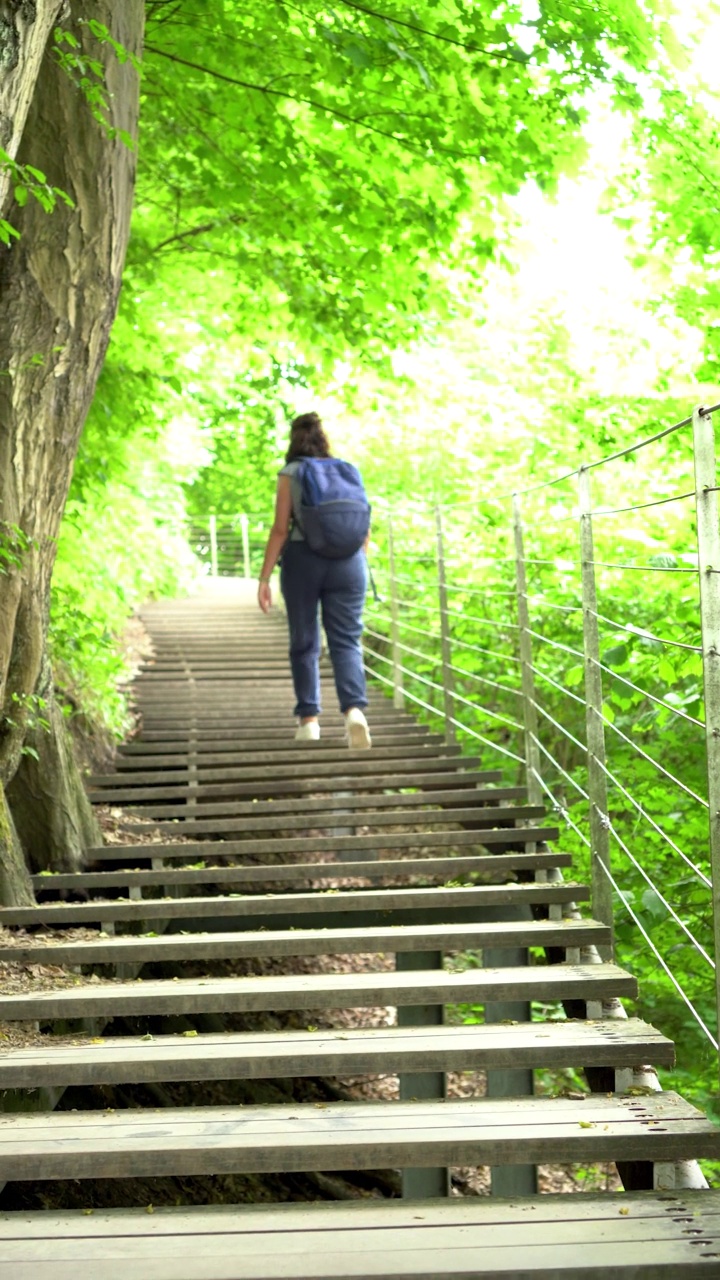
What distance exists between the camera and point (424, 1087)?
402 centimetres

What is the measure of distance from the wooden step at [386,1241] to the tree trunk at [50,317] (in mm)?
2447

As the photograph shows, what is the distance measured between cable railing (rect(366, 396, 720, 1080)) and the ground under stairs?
14.0 inches

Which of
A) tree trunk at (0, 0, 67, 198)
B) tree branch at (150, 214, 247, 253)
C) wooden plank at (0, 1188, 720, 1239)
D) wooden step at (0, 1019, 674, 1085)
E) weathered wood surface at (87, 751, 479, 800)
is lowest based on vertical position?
wooden plank at (0, 1188, 720, 1239)

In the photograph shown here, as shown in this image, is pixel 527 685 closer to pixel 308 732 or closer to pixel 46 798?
pixel 308 732

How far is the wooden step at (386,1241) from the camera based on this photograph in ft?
7.95

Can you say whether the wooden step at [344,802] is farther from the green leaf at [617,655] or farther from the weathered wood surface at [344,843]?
the green leaf at [617,655]

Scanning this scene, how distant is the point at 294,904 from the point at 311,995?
101cm

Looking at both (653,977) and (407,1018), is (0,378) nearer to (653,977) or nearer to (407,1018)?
(407,1018)

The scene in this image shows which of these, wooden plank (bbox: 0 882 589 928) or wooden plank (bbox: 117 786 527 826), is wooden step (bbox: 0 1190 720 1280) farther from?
wooden plank (bbox: 117 786 527 826)

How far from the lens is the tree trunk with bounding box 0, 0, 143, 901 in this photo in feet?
16.9

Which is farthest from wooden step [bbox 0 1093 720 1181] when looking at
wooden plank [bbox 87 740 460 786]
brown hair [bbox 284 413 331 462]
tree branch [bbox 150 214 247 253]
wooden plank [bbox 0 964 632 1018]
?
tree branch [bbox 150 214 247 253]

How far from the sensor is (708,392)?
10422 mm

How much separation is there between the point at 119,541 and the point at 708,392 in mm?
7345

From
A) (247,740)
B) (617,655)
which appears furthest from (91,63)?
(247,740)
